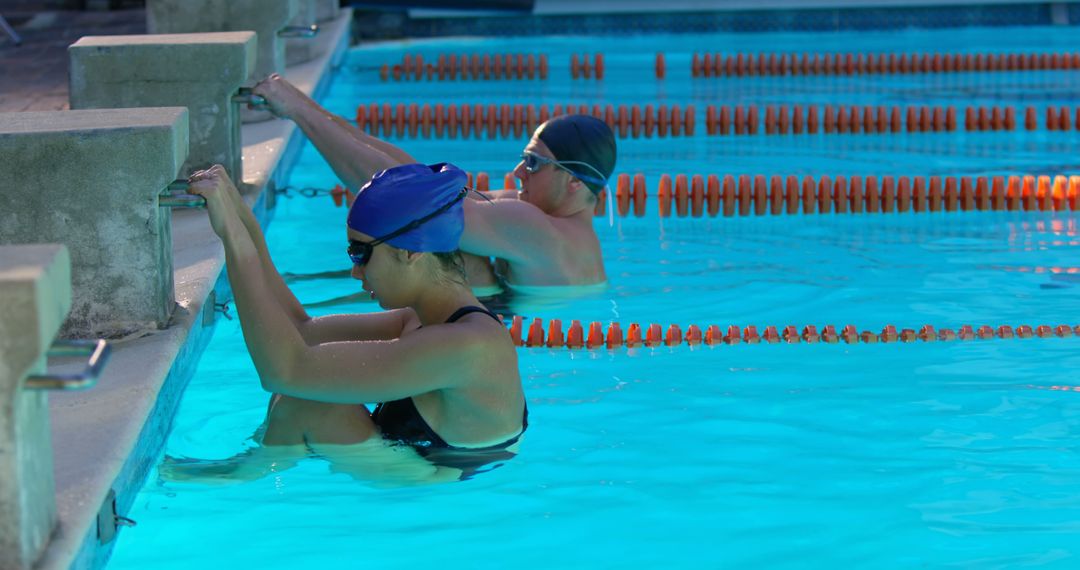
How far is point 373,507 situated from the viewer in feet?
12.0

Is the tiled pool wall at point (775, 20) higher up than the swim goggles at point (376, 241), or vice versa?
the swim goggles at point (376, 241)

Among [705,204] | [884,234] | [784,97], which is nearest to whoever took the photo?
[884,234]

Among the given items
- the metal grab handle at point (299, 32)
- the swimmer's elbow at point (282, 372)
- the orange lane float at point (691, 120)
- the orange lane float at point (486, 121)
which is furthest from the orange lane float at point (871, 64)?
the swimmer's elbow at point (282, 372)

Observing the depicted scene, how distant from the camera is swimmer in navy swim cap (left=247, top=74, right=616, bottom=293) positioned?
5.02m

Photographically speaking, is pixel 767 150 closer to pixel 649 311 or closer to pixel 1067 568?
pixel 649 311

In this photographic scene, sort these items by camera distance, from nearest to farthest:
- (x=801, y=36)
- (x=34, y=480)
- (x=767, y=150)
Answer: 1. (x=34, y=480)
2. (x=767, y=150)
3. (x=801, y=36)

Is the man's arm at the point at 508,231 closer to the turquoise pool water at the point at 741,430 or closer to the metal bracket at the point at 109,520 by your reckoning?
the turquoise pool water at the point at 741,430

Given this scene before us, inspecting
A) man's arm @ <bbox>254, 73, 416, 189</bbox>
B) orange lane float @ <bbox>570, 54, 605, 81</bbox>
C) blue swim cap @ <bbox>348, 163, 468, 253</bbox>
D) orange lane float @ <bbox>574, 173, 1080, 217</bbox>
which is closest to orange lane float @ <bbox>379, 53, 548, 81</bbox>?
orange lane float @ <bbox>570, 54, 605, 81</bbox>

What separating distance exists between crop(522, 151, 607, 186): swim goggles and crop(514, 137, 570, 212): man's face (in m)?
0.01

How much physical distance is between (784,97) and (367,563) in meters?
8.14

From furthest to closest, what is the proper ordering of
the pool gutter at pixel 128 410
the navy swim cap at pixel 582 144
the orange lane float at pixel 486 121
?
the orange lane float at pixel 486 121
the navy swim cap at pixel 582 144
the pool gutter at pixel 128 410

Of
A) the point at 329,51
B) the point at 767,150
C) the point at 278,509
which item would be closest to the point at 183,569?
the point at 278,509

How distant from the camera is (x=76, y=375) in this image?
239cm

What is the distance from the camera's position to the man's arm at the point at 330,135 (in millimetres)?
4949
